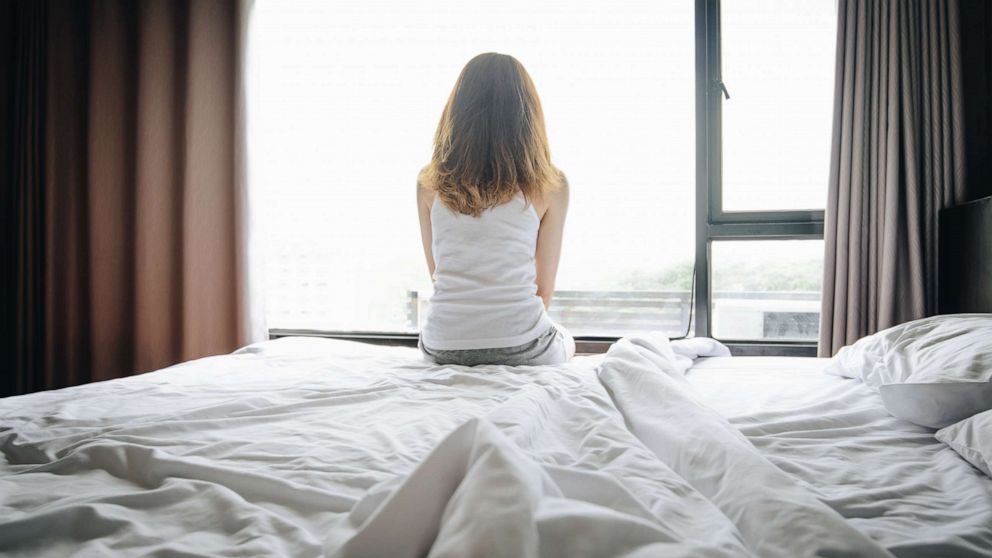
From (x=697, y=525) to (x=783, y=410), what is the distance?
593 millimetres

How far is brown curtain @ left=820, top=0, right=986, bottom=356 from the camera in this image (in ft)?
6.72

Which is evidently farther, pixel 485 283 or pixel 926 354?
pixel 485 283

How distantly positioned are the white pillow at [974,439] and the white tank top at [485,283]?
87cm

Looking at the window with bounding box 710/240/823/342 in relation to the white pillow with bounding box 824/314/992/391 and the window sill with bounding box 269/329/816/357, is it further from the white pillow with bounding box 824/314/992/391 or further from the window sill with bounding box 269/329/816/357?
the white pillow with bounding box 824/314/992/391

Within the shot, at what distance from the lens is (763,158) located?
248 centimetres

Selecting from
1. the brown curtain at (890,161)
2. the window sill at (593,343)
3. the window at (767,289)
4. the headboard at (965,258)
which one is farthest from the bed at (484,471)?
the window at (767,289)

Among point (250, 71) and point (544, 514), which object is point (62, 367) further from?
point (544, 514)

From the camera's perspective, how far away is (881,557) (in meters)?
0.41

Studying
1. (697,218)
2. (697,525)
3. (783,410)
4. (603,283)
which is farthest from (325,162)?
(697,525)

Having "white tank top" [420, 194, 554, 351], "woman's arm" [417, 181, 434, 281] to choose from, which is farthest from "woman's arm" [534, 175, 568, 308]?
"woman's arm" [417, 181, 434, 281]

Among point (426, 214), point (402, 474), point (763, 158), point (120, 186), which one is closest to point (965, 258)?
point (763, 158)

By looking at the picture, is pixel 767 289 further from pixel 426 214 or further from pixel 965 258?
pixel 426 214

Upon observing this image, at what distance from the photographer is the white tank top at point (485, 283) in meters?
1.45

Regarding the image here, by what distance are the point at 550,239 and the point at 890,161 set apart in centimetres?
137
